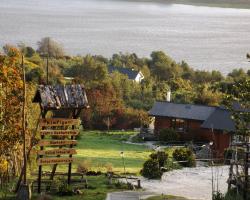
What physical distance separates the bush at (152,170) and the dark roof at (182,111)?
70.9 ft

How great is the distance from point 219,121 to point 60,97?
24.3 meters

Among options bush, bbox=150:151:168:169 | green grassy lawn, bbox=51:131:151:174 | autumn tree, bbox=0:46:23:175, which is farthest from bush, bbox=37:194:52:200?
green grassy lawn, bbox=51:131:151:174

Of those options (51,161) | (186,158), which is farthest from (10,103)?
(186,158)

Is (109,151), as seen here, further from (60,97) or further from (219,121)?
(60,97)

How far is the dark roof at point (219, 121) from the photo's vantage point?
4916cm

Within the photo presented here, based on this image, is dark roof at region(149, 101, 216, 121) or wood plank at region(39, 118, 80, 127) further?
dark roof at region(149, 101, 216, 121)

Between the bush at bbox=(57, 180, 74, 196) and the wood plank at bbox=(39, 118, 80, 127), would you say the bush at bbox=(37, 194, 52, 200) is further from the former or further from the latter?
the wood plank at bbox=(39, 118, 80, 127)

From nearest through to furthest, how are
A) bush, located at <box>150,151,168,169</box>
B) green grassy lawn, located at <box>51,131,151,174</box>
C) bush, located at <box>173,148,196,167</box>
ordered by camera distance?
bush, located at <box>150,151,168,169</box>, bush, located at <box>173,148,196,167</box>, green grassy lawn, located at <box>51,131,151,174</box>

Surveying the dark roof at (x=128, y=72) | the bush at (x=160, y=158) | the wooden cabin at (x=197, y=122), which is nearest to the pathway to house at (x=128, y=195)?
the bush at (x=160, y=158)

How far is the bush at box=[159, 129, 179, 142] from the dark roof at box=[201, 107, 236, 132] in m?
3.15

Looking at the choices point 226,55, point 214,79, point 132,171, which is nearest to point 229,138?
point 132,171

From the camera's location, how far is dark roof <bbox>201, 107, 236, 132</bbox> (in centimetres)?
4916

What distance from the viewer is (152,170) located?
108 ft

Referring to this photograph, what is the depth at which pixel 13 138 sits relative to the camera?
94.3 ft
